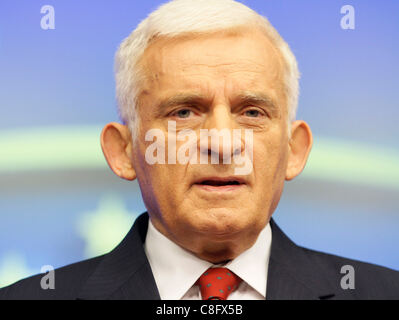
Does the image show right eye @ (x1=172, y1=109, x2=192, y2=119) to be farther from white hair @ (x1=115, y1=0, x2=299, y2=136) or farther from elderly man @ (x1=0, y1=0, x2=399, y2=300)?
white hair @ (x1=115, y1=0, x2=299, y2=136)

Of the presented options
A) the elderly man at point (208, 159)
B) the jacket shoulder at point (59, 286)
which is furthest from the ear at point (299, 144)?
the jacket shoulder at point (59, 286)

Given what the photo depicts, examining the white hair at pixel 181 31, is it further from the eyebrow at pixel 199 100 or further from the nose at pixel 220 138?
the nose at pixel 220 138

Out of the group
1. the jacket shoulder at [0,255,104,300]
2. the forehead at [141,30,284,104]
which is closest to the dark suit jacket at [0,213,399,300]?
the jacket shoulder at [0,255,104,300]

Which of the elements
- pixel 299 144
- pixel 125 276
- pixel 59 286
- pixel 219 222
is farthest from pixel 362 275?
pixel 59 286

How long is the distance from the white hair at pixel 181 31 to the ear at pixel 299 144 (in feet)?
0.26

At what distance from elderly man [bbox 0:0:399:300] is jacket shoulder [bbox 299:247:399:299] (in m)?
0.02

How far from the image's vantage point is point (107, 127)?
124 inches

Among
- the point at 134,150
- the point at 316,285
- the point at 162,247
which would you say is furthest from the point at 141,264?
the point at 316,285

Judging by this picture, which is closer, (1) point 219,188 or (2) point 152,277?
(1) point 219,188

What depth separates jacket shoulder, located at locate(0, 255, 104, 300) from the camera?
10.3 ft

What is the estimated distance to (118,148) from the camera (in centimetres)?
316

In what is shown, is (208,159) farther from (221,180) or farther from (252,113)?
(252,113)

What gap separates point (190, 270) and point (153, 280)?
16 centimetres
